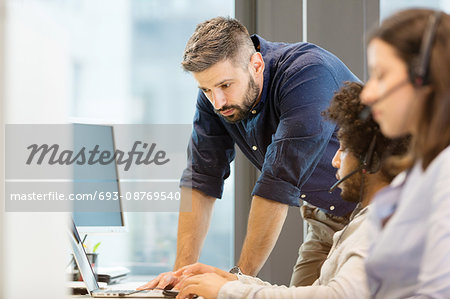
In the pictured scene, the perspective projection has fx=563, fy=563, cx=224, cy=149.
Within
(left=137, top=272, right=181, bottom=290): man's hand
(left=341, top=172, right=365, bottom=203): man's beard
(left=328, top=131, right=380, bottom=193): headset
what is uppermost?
(left=328, top=131, right=380, bottom=193): headset

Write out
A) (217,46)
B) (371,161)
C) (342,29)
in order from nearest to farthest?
(371,161) → (217,46) → (342,29)

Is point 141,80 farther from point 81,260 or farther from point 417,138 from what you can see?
point 417,138

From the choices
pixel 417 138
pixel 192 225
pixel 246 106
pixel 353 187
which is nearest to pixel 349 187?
pixel 353 187

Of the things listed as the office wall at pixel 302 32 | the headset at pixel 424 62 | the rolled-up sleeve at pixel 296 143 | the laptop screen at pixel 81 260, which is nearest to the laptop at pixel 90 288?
the laptop screen at pixel 81 260

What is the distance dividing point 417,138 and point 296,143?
3.07 feet

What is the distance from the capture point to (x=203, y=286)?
4.14ft

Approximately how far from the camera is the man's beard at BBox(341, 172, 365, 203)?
49.6 inches

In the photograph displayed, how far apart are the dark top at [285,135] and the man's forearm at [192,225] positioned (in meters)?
0.04

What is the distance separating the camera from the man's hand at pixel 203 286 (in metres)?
1.24

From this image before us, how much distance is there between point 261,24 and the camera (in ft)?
8.34

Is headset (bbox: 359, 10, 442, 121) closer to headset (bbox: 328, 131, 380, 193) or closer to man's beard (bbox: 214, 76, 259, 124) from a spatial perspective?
headset (bbox: 328, 131, 380, 193)

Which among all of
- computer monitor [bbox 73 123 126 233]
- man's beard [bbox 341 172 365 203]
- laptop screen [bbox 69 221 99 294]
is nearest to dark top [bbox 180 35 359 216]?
computer monitor [bbox 73 123 126 233]

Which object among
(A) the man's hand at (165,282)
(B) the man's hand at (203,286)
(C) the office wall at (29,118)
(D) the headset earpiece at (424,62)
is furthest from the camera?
(A) the man's hand at (165,282)

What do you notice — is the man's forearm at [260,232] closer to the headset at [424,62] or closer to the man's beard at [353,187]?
the man's beard at [353,187]
